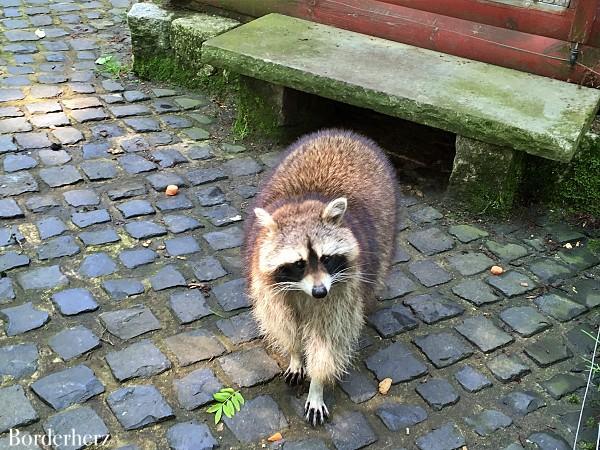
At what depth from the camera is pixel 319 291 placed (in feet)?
8.46

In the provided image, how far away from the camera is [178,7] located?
6016 millimetres

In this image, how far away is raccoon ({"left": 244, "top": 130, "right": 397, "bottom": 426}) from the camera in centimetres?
269

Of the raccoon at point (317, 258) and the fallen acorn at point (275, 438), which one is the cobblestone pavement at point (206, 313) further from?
the raccoon at point (317, 258)

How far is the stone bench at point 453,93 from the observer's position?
412cm

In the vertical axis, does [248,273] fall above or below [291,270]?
below

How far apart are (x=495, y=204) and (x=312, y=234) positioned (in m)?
2.14

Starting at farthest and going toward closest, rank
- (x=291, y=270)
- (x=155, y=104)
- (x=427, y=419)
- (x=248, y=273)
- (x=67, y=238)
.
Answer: (x=155, y=104) < (x=67, y=238) < (x=248, y=273) < (x=427, y=419) < (x=291, y=270)

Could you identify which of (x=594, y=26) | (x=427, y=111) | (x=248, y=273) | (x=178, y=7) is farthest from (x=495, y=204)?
(x=178, y=7)

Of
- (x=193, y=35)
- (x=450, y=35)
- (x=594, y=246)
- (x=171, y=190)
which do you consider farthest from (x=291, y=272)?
(x=193, y=35)

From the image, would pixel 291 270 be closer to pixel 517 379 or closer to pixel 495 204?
pixel 517 379

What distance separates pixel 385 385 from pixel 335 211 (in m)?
0.90

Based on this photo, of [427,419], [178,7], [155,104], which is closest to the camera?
[427,419]

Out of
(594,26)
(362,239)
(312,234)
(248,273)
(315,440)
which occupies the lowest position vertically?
(315,440)

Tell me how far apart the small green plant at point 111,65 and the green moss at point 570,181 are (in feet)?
11.7
